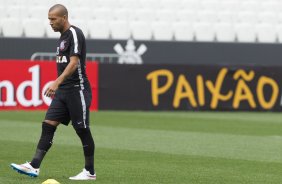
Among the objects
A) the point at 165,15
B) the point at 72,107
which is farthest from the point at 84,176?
the point at 165,15

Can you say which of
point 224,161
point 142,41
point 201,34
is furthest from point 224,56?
point 224,161

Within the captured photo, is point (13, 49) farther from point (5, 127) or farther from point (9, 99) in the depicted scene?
point (5, 127)

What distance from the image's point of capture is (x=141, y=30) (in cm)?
2442

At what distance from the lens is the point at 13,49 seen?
22641 mm

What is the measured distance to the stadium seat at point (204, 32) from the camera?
81.9ft

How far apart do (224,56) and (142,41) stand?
104 inches

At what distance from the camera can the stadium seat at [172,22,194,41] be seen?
2470 cm

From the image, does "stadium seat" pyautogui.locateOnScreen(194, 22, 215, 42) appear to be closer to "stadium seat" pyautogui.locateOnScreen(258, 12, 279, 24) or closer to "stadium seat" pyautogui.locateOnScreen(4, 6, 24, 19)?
"stadium seat" pyautogui.locateOnScreen(258, 12, 279, 24)

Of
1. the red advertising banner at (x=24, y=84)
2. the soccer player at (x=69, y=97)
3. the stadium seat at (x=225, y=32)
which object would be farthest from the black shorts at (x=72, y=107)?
the stadium seat at (x=225, y=32)

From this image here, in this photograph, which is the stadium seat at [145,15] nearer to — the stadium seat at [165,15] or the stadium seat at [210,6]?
the stadium seat at [165,15]

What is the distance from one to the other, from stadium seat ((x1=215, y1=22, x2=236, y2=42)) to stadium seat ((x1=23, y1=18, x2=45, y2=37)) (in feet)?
18.4

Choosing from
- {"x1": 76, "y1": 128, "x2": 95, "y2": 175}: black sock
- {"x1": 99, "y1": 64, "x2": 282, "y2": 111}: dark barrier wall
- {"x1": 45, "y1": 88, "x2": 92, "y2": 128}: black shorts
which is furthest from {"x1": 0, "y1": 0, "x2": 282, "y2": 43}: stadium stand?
{"x1": 76, "y1": 128, "x2": 95, "y2": 175}: black sock

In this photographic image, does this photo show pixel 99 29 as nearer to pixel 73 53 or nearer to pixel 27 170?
pixel 73 53

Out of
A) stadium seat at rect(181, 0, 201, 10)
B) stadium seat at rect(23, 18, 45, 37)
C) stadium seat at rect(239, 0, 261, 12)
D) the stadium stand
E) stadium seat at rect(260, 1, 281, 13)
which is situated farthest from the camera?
stadium seat at rect(260, 1, 281, 13)
